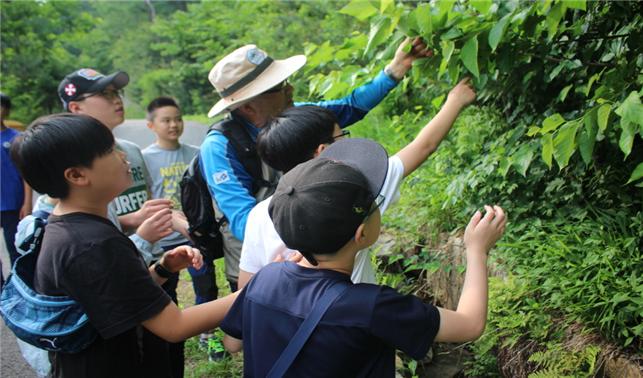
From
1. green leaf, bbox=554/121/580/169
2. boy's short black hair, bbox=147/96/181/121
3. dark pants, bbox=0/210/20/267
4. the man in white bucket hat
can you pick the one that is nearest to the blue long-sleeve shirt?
the man in white bucket hat

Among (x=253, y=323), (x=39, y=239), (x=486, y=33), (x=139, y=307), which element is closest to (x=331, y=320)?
(x=253, y=323)

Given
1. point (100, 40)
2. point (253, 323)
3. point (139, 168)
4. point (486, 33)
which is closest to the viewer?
point (253, 323)

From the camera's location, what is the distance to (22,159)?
1.72 metres

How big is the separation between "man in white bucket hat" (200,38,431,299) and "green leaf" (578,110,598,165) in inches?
34.1

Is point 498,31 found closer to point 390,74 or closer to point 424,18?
point 424,18

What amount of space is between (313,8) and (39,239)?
12839 mm

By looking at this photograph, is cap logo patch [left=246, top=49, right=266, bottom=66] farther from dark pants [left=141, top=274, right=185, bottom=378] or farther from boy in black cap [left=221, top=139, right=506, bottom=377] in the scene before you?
dark pants [left=141, top=274, right=185, bottom=378]

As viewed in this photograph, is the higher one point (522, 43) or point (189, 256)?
point (522, 43)

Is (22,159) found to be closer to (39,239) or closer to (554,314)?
(39,239)

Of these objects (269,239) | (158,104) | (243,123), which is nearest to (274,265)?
(269,239)

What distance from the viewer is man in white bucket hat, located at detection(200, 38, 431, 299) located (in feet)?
7.89

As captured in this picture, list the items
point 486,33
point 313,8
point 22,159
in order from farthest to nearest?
point 313,8 < point 486,33 < point 22,159

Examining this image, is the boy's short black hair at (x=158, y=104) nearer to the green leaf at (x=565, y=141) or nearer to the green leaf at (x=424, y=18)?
the green leaf at (x=424, y=18)

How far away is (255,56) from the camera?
261 cm
